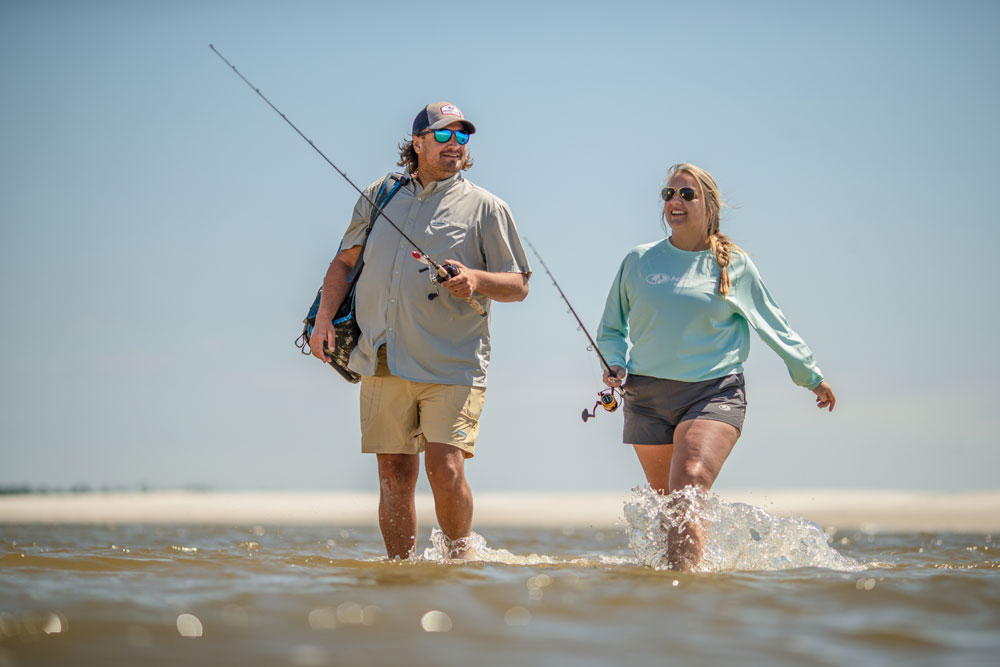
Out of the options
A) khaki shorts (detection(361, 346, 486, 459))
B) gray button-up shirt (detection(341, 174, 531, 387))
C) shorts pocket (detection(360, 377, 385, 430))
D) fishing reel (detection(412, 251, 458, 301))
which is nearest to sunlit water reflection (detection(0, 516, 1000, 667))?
khaki shorts (detection(361, 346, 486, 459))

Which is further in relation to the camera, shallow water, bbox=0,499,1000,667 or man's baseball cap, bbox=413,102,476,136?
man's baseball cap, bbox=413,102,476,136

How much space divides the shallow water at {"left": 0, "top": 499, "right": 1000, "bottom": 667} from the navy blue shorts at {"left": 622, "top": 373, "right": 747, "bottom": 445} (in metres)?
0.47

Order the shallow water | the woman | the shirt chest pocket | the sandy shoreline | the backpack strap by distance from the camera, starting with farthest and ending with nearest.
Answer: the sandy shoreline → the backpack strap → the shirt chest pocket → the woman → the shallow water

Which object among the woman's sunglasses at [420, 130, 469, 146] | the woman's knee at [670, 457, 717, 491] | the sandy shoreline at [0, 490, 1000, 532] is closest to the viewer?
the woman's knee at [670, 457, 717, 491]

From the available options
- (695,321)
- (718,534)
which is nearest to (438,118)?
(695,321)

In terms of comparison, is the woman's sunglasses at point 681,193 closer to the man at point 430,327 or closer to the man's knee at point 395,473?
the man at point 430,327

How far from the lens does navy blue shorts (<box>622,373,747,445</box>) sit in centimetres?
488

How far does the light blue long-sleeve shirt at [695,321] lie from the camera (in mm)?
4969

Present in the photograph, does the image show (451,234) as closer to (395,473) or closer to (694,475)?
(395,473)

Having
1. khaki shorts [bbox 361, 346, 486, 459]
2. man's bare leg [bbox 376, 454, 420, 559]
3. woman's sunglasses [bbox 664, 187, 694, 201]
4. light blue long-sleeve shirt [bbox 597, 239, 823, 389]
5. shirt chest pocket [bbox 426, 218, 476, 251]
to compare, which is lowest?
man's bare leg [bbox 376, 454, 420, 559]

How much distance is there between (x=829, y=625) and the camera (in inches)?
131

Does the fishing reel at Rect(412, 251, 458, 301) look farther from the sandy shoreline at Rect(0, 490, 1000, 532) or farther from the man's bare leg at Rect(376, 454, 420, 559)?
the sandy shoreline at Rect(0, 490, 1000, 532)

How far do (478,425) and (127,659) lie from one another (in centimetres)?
266

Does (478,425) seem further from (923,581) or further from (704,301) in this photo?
(923,581)
